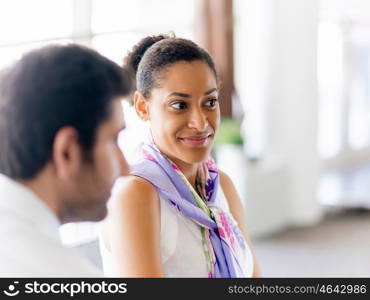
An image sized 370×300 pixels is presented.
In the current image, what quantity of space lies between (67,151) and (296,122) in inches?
107

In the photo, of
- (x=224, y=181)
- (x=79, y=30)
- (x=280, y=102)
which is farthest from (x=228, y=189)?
(x=280, y=102)

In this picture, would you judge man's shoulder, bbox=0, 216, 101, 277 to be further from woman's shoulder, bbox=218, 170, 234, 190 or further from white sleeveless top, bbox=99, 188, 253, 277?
woman's shoulder, bbox=218, 170, 234, 190

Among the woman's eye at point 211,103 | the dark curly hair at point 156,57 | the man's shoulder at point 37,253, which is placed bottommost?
the man's shoulder at point 37,253

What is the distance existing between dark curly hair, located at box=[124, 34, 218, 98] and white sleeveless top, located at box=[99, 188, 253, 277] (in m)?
0.13

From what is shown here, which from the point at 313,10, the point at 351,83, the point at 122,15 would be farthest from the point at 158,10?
the point at 351,83

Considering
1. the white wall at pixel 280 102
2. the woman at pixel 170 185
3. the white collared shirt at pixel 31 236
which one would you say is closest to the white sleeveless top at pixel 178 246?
the woman at pixel 170 185

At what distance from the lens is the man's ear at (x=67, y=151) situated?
0.72 metres

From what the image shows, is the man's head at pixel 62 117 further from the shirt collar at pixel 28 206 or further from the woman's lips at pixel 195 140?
the woman's lips at pixel 195 140

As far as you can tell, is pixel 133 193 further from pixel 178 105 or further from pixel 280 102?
pixel 280 102

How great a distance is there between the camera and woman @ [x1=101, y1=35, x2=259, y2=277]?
0.80 m

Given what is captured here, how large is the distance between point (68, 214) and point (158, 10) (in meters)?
1.29

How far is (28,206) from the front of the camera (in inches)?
28.5

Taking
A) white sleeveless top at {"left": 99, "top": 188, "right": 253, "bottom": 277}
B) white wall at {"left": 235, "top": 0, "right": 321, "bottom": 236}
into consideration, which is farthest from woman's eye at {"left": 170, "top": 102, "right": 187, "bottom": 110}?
white wall at {"left": 235, "top": 0, "right": 321, "bottom": 236}

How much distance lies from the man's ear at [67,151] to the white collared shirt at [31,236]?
45 millimetres
